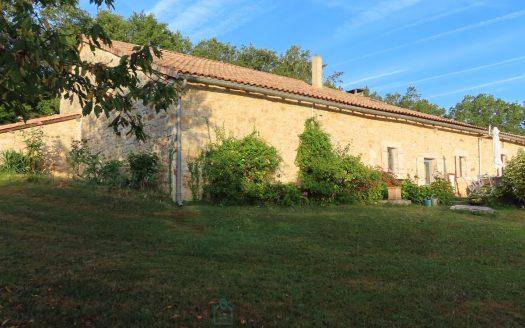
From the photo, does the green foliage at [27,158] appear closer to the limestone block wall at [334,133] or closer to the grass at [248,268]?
the grass at [248,268]

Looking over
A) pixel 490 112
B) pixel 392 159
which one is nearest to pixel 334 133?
pixel 392 159

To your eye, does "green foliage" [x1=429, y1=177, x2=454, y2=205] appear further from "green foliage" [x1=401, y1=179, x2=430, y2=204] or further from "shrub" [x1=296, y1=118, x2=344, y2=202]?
"shrub" [x1=296, y1=118, x2=344, y2=202]

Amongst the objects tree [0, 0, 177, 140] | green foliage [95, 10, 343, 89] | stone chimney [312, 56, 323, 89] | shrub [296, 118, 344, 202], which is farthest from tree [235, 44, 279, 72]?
tree [0, 0, 177, 140]

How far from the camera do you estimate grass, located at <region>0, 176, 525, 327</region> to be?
3.82m

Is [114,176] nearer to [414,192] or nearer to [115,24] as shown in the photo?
[414,192]

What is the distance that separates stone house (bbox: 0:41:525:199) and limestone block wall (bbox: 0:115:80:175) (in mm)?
37

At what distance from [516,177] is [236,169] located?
8.32 meters

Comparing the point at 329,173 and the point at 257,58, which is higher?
the point at 257,58

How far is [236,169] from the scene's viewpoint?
10930 mm

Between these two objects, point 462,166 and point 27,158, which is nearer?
point 27,158

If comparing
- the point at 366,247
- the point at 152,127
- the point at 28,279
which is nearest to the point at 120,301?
the point at 28,279

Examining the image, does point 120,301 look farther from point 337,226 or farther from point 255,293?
point 337,226

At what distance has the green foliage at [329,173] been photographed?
12.4 metres

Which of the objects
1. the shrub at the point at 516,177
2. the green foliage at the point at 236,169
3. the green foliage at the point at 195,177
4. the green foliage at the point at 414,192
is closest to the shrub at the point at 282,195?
the green foliage at the point at 236,169
